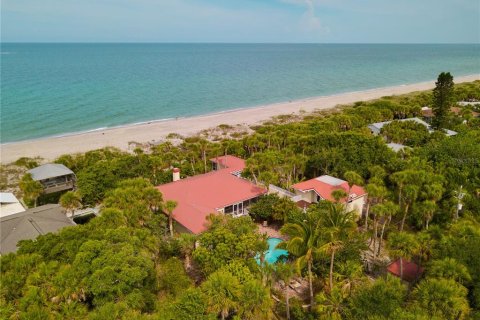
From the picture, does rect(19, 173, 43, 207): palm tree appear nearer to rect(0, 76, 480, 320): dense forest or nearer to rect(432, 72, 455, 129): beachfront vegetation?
rect(0, 76, 480, 320): dense forest

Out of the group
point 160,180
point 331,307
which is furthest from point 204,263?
point 160,180

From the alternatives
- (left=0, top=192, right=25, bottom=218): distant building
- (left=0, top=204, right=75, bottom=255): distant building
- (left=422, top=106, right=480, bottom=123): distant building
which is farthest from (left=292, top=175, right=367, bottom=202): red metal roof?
(left=422, top=106, right=480, bottom=123): distant building

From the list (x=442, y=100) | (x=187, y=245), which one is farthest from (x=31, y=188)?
(x=442, y=100)

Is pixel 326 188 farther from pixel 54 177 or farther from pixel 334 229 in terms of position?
pixel 54 177

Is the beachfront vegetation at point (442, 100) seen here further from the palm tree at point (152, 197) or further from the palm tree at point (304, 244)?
the palm tree at point (152, 197)

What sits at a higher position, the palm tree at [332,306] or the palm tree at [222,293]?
the palm tree at [222,293]

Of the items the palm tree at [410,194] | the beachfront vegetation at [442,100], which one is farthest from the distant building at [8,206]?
the beachfront vegetation at [442,100]

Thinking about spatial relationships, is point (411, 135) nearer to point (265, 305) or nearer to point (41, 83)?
point (265, 305)
